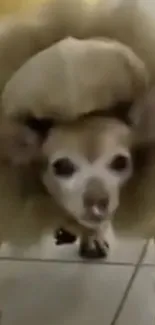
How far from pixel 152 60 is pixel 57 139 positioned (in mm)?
135

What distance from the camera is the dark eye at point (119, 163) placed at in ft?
2.27

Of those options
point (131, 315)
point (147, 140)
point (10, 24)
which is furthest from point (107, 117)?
point (131, 315)

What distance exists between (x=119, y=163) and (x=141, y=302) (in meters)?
0.34

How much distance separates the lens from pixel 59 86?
66cm

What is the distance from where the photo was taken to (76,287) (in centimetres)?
100

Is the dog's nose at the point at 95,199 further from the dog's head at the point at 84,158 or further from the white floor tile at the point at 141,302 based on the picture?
the white floor tile at the point at 141,302

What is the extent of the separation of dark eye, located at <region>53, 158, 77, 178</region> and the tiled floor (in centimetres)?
24

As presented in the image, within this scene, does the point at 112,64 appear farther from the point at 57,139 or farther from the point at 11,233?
the point at 11,233

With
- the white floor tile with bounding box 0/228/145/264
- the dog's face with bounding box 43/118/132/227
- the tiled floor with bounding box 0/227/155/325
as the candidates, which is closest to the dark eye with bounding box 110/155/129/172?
the dog's face with bounding box 43/118/132/227

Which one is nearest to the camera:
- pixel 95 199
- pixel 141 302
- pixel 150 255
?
pixel 95 199

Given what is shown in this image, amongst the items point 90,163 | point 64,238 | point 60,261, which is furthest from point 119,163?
point 60,261

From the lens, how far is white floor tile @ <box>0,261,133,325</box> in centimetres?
94

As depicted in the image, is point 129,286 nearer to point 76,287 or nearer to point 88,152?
point 76,287

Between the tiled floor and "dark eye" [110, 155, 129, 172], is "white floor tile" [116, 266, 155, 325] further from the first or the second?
"dark eye" [110, 155, 129, 172]
